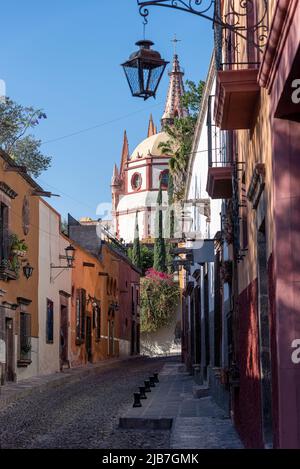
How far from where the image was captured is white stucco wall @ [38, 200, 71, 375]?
2737cm

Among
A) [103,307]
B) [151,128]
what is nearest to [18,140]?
[103,307]

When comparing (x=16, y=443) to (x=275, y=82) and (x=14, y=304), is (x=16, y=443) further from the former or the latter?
(x=14, y=304)

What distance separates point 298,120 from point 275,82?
13.2 inches

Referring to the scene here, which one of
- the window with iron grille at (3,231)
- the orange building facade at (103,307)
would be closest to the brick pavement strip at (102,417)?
the window with iron grille at (3,231)

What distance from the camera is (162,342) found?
2464 inches

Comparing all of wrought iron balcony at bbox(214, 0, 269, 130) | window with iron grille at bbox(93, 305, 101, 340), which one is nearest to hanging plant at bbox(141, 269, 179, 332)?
window with iron grille at bbox(93, 305, 101, 340)

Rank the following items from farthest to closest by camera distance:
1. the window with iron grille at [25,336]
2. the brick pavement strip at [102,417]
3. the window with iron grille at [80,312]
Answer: the window with iron grille at [80,312] < the window with iron grille at [25,336] < the brick pavement strip at [102,417]

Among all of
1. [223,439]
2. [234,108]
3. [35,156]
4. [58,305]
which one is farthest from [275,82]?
[35,156]

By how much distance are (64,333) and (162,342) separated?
31.7 m

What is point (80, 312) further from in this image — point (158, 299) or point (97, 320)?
point (158, 299)

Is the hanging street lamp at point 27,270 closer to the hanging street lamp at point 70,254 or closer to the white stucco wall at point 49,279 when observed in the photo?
the white stucco wall at point 49,279

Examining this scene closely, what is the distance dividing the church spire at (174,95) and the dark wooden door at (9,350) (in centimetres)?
7684

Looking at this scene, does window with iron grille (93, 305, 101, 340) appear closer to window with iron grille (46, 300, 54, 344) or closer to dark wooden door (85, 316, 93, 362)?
dark wooden door (85, 316, 93, 362)

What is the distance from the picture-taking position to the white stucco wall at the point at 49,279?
2737cm
